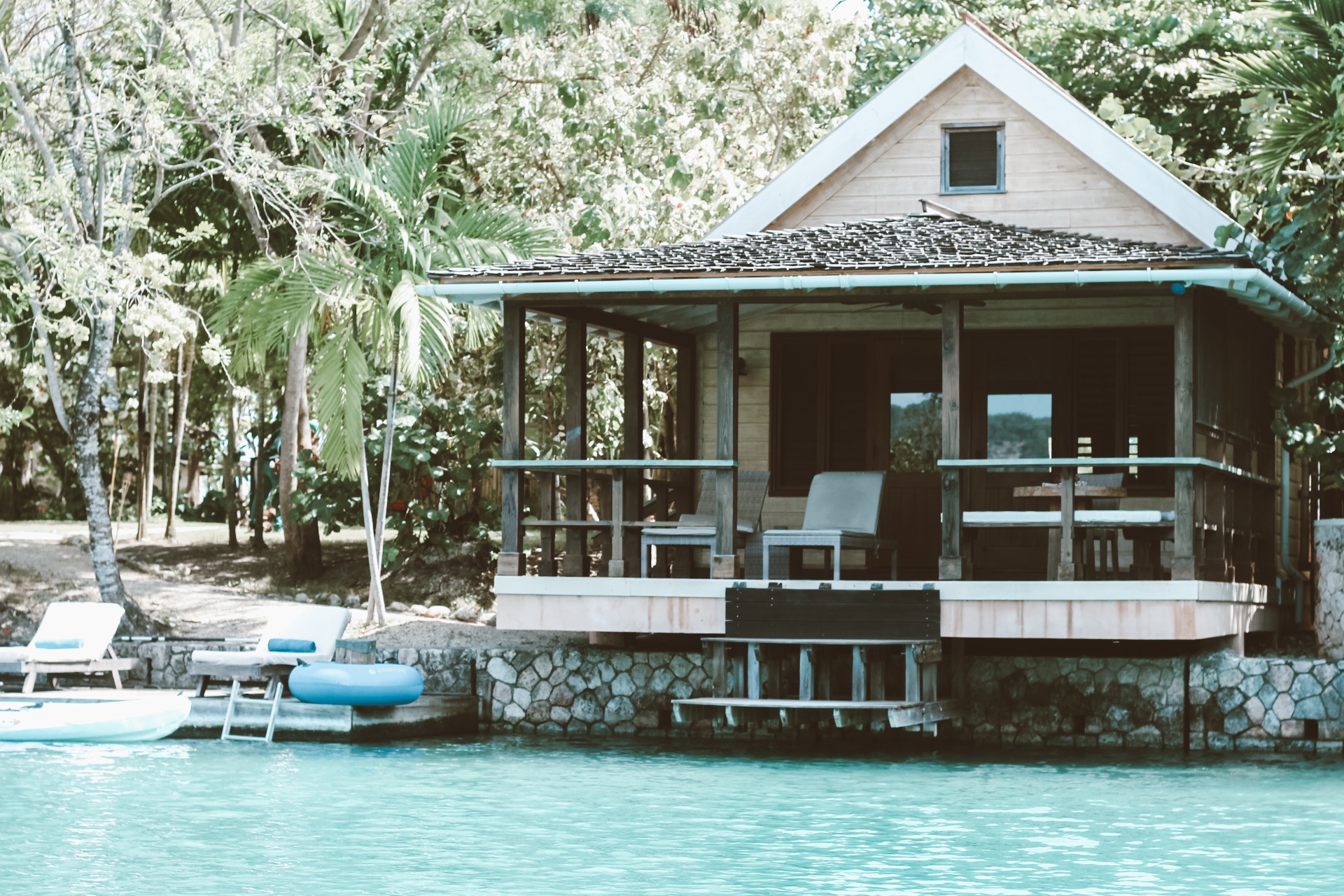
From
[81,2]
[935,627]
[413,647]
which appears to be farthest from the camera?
[81,2]

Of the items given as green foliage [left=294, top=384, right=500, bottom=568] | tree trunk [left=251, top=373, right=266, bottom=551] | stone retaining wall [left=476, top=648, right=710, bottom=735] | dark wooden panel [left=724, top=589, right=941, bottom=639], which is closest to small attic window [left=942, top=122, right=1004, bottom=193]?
dark wooden panel [left=724, top=589, right=941, bottom=639]

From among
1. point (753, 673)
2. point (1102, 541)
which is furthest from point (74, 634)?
point (1102, 541)

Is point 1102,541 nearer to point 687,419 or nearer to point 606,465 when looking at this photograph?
point 606,465

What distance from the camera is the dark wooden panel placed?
14.7 metres

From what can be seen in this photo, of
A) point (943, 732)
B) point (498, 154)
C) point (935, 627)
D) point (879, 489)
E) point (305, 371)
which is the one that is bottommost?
point (943, 732)

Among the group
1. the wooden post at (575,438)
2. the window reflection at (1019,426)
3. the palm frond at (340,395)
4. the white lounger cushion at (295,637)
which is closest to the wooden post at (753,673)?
the wooden post at (575,438)

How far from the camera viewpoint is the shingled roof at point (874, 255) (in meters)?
14.8

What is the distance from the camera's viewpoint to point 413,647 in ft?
58.1

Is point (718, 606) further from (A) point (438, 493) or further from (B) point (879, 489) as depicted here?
(A) point (438, 493)

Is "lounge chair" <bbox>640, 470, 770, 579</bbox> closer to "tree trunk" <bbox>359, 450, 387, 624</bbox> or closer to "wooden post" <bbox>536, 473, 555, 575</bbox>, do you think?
"wooden post" <bbox>536, 473, 555, 575</bbox>

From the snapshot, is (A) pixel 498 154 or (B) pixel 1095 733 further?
(A) pixel 498 154

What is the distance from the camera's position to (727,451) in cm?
1537

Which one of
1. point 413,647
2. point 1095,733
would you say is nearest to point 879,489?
point 1095,733

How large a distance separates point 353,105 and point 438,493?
534 cm
